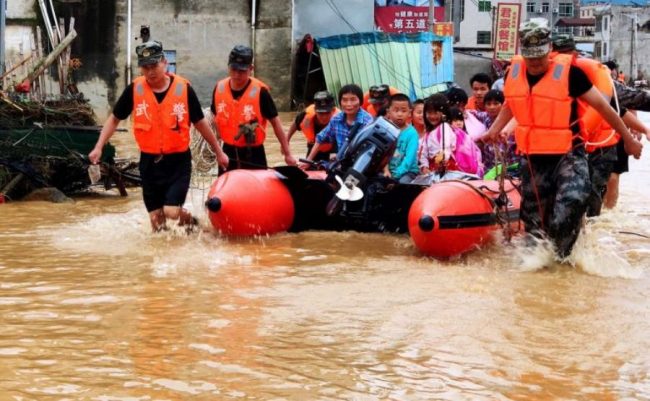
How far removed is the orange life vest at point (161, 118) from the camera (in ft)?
25.6

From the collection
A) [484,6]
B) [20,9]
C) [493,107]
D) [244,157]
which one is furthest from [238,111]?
[484,6]

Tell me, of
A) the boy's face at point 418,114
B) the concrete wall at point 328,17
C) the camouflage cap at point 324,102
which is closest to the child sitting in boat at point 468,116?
the boy's face at point 418,114

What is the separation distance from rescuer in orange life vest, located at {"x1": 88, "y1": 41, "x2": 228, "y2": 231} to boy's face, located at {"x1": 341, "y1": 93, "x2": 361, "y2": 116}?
1.47 metres

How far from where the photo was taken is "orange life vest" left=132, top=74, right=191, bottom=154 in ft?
25.6

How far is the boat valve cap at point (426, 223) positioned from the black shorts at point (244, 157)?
6.71ft

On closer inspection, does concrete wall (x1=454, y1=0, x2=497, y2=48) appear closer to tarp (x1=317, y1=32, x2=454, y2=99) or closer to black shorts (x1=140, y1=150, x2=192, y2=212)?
tarp (x1=317, y1=32, x2=454, y2=99)

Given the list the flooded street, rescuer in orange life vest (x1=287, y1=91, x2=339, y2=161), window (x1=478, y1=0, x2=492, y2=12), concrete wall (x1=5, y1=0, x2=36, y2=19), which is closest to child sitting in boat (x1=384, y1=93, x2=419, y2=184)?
the flooded street

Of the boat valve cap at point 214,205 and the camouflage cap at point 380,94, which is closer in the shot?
the boat valve cap at point 214,205

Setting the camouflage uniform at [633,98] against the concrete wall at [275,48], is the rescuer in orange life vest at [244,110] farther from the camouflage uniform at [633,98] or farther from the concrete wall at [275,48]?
the concrete wall at [275,48]

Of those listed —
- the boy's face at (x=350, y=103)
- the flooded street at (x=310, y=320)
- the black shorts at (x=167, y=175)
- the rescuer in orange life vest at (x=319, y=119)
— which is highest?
the boy's face at (x=350, y=103)

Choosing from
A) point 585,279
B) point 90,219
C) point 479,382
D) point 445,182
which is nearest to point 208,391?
point 479,382

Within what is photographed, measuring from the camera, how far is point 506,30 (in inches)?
1428

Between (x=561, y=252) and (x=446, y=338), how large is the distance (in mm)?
2122

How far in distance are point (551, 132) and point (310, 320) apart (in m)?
2.34
